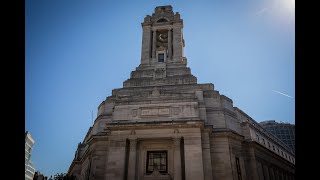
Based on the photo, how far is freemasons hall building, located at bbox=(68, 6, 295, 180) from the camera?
27406mm

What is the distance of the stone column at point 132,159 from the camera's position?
26844 mm

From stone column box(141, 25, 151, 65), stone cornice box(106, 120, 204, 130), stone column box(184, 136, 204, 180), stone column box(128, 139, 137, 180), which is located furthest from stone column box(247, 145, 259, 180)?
stone column box(141, 25, 151, 65)

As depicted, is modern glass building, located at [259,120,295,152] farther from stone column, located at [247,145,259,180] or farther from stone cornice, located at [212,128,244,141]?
stone cornice, located at [212,128,244,141]

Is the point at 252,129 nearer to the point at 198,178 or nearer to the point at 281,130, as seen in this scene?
the point at 198,178

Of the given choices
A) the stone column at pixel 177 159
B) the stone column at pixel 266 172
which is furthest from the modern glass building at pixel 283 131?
the stone column at pixel 177 159

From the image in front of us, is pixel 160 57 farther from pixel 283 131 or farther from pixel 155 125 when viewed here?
pixel 283 131

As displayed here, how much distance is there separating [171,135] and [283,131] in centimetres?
7773

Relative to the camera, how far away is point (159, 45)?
43.2 m

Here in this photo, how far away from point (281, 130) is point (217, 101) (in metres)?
71.0

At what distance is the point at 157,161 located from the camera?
28484 millimetres

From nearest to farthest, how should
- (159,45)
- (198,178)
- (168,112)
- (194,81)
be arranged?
(198,178) → (168,112) → (194,81) → (159,45)

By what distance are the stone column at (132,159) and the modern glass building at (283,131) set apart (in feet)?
238

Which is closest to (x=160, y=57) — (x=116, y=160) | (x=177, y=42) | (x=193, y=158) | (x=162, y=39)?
(x=177, y=42)
